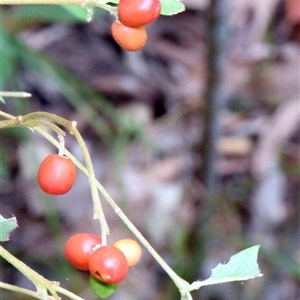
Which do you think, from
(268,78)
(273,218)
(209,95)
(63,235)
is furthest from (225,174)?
(209,95)

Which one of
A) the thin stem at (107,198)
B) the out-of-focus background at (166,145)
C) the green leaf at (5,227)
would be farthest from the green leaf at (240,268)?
the out-of-focus background at (166,145)

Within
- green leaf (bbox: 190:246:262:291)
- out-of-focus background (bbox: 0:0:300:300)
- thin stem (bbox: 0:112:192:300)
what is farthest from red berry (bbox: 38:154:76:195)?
out-of-focus background (bbox: 0:0:300:300)

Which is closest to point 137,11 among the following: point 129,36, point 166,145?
point 129,36

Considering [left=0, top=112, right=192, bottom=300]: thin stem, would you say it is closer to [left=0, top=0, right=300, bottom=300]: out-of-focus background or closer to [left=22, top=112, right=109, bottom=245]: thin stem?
[left=22, top=112, right=109, bottom=245]: thin stem

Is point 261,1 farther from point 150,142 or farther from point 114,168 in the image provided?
point 114,168

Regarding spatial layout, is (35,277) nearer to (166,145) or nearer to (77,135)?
(77,135)

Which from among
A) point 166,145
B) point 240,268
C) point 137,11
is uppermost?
point 166,145
